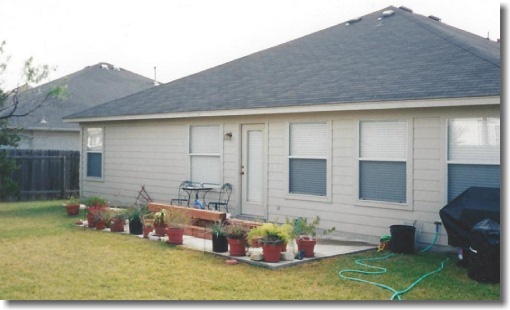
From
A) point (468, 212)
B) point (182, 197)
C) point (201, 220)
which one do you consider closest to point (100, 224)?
point (201, 220)

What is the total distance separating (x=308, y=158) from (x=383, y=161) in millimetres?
1570

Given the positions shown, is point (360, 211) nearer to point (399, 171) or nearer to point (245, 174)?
point (399, 171)

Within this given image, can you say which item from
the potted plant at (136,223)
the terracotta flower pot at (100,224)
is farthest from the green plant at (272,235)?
the terracotta flower pot at (100,224)

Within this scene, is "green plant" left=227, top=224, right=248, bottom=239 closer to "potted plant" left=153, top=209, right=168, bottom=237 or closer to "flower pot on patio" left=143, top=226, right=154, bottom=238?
"potted plant" left=153, top=209, right=168, bottom=237

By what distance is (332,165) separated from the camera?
32.3 feet

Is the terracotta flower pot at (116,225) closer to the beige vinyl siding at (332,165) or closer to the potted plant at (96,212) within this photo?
the potted plant at (96,212)

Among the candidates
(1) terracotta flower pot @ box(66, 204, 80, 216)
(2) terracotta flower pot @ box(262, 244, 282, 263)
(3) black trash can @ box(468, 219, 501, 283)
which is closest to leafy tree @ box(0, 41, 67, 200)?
(1) terracotta flower pot @ box(66, 204, 80, 216)

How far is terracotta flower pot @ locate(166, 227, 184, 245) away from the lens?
889cm

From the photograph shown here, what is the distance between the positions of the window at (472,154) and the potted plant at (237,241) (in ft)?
10.3

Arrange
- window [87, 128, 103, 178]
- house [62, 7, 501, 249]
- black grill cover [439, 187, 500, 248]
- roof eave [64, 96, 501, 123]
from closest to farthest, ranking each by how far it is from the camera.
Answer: black grill cover [439, 187, 500, 248] → roof eave [64, 96, 501, 123] → house [62, 7, 501, 249] → window [87, 128, 103, 178]

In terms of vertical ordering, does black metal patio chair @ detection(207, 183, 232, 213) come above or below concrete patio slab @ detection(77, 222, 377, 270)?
above

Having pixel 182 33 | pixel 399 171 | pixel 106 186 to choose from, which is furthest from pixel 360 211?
pixel 106 186

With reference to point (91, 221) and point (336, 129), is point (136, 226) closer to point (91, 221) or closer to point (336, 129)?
point (91, 221)

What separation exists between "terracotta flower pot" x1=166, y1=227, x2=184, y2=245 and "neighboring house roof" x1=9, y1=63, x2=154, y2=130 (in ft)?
35.7
